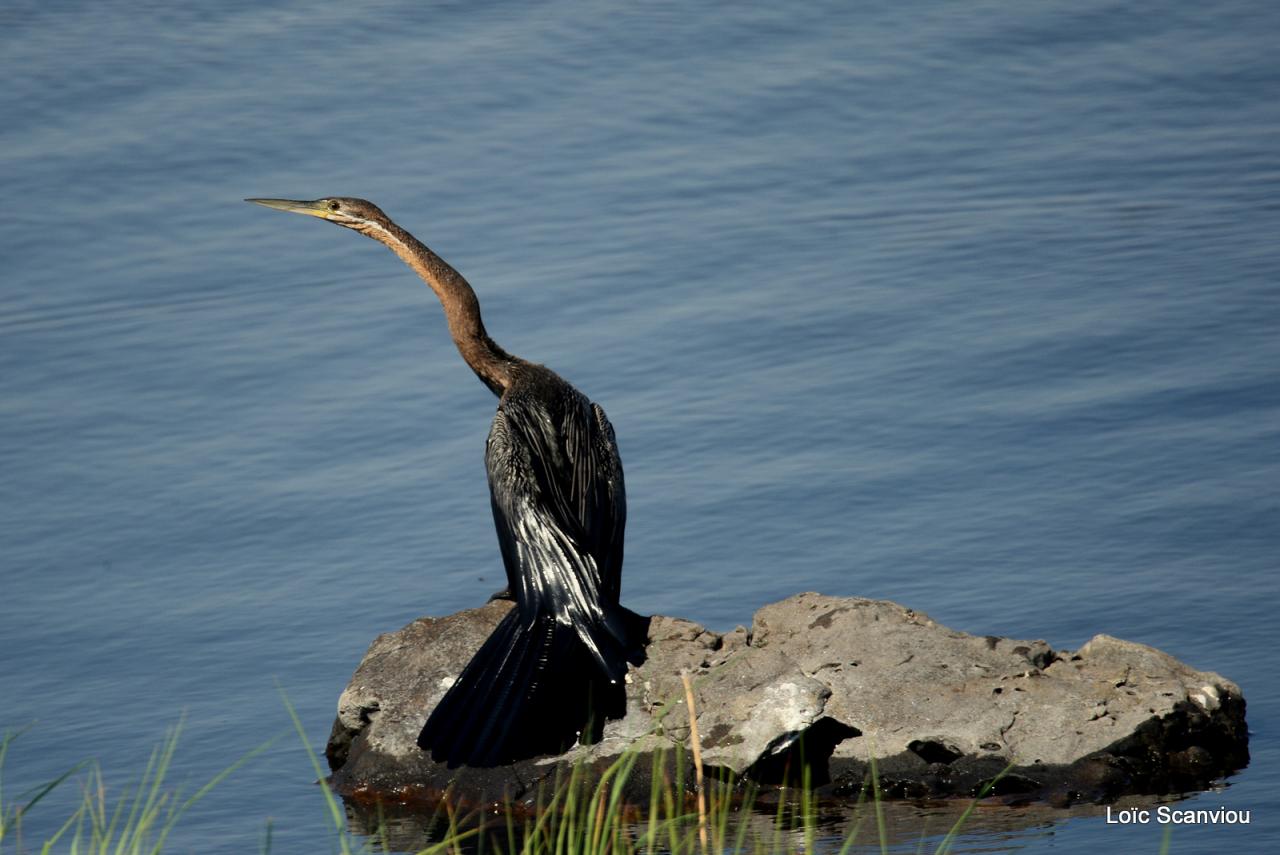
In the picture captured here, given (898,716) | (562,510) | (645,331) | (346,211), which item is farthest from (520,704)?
(645,331)

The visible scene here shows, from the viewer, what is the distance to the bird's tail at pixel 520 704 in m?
5.90

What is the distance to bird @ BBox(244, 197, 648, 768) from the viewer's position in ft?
19.5

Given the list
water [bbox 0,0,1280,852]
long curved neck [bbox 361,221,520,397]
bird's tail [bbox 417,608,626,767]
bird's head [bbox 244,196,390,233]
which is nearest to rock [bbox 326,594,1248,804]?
bird's tail [bbox 417,608,626,767]

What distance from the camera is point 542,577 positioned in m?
6.36

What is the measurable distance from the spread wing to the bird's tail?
86mm

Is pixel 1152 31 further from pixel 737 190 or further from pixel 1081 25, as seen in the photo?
pixel 737 190

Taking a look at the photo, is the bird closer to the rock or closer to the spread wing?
the spread wing

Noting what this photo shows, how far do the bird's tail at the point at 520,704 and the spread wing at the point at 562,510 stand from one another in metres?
0.09

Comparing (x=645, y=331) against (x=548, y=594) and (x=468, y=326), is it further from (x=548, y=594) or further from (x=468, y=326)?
A: (x=548, y=594)

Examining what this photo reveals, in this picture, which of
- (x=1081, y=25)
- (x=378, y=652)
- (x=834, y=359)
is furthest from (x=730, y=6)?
(x=378, y=652)

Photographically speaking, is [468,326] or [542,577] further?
[468,326]

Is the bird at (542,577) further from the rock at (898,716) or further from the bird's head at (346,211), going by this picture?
the bird's head at (346,211)

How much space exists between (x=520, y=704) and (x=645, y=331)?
459 cm

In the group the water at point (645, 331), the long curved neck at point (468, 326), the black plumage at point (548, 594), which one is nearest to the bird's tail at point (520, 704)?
the black plumage at point (548, 594)
